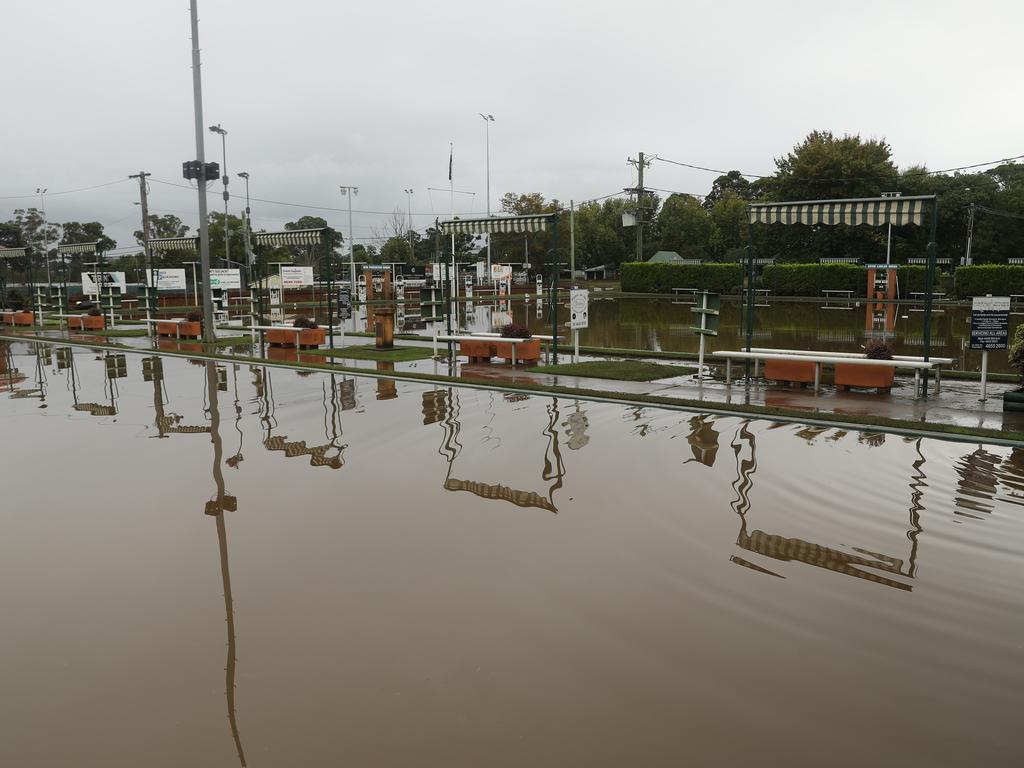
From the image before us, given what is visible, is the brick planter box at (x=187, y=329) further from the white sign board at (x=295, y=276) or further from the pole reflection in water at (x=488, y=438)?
the pole reflection in water at (x=488, y=438)

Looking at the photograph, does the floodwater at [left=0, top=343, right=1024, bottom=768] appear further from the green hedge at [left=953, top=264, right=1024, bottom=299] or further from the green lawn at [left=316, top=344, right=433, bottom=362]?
the green hedge at [left=953, top=264, right=1024, bottom=299]

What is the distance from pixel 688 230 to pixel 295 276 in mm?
57621

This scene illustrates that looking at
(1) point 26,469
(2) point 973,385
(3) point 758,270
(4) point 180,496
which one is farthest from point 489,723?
(3) point 758,270

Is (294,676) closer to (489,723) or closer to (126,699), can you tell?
(126,699)

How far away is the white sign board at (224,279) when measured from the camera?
122ft

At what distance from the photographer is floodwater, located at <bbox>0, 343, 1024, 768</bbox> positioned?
3.63 m

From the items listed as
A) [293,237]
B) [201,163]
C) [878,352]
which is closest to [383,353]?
[293,237]

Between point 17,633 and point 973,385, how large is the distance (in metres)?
14.3

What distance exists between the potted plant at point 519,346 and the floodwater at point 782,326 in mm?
4883

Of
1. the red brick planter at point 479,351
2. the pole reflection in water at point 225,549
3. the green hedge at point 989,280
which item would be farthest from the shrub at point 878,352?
the green hedge at point 989,280

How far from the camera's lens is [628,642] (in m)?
4.45

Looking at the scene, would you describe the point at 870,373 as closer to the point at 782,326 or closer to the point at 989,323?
the point at 989,323

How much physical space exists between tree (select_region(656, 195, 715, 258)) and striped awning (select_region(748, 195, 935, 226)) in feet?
242

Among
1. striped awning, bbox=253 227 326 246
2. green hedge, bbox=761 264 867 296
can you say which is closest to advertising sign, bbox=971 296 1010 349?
striped awning, bbox=253 227 326 246
